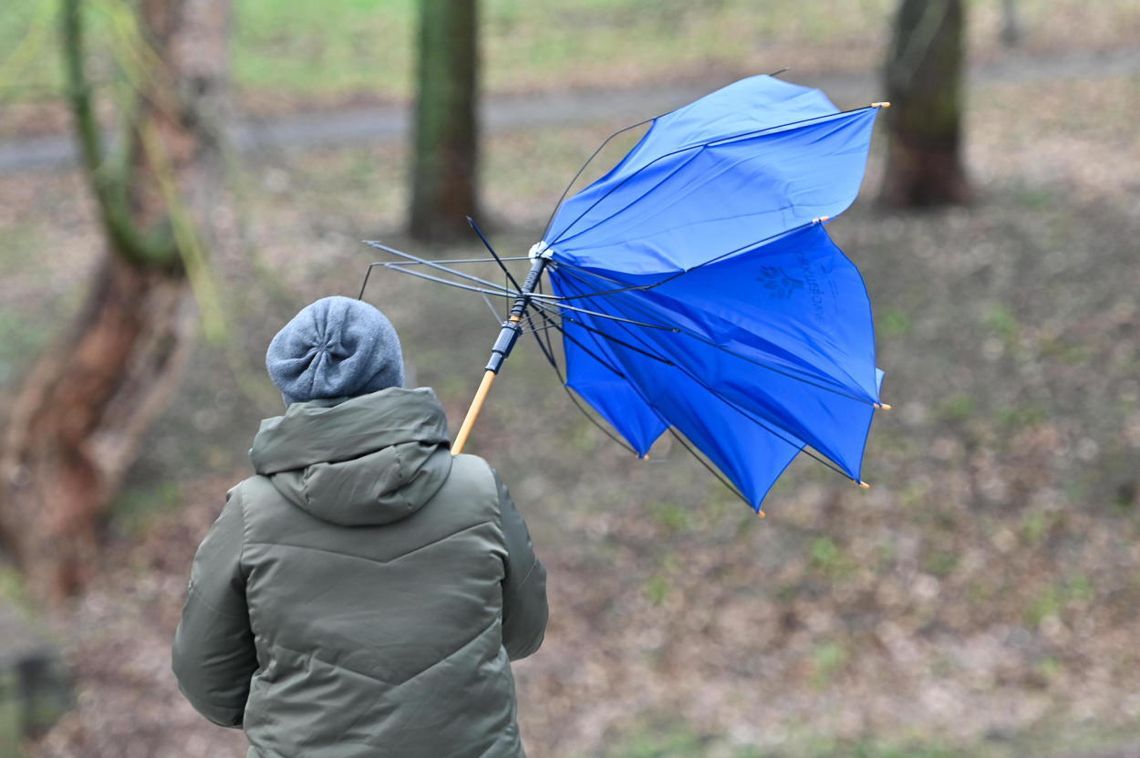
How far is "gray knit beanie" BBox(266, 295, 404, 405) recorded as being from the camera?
2.44 meters

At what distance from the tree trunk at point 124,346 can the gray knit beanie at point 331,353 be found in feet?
21.3

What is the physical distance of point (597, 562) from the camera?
8.44m

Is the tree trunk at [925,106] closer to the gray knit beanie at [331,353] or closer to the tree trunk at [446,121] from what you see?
the tree trunk at [446,121]

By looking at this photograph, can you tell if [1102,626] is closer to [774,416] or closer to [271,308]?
[774,416]

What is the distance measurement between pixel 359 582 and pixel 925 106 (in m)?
9.78

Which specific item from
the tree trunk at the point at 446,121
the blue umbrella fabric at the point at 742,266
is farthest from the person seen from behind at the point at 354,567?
the tree trunk at the point at 446,121

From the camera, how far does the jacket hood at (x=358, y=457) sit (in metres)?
2.34

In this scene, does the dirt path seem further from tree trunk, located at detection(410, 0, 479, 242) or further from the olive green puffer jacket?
the olive green puffer jacket

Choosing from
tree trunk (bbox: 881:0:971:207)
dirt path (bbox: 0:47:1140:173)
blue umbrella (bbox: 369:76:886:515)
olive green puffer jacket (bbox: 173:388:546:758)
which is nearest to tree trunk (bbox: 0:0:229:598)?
tree trunk (bbox: 881:0:971:207)

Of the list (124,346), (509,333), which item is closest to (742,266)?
(509,333)

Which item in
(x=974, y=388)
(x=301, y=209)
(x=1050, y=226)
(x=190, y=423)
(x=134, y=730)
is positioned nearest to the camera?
(x=134, y=730)

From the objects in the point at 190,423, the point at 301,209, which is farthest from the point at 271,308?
the point at 301,209

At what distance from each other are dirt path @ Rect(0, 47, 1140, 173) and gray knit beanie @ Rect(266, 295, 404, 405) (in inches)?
583

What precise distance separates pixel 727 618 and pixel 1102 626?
7.15 feet
